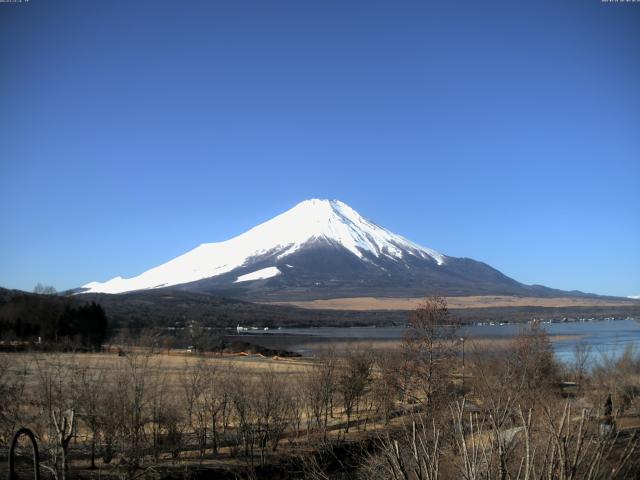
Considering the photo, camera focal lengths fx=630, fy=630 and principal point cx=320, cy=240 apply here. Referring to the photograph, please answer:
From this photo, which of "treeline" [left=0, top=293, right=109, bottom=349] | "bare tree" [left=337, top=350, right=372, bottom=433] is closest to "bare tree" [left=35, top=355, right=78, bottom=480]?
"bare tree" [left=337, top=350, right=372, bottom=433]

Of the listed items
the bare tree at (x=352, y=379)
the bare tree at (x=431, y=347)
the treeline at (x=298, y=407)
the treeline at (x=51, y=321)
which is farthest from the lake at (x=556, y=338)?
the treeline at (x=51, y=321)

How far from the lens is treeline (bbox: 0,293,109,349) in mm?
74062

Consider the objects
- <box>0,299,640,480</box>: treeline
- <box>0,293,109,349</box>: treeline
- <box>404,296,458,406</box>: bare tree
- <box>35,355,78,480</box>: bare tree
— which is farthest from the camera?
<box>0,293,109,349</box>: treeline

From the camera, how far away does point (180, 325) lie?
449 ft

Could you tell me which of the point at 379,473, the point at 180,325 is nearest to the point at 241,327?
the point at 180,325

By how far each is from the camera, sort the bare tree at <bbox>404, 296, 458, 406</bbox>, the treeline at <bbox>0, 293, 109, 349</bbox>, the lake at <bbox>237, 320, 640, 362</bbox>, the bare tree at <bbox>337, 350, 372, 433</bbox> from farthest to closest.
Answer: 1. the treeline at <bbox>0, 293, 109, 349</bbox>
2. the lake at <bbox>237, 320, 640, 362</bbox>
3. the bare tree at <bbox>337, 350, 372, 433</bbox>
4. the bare tree at <bbox>404, 296, 458, 406</bbox>

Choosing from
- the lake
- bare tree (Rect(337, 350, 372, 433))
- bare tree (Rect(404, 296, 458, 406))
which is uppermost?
bare tree (Rect(404, 296, 458, 406))

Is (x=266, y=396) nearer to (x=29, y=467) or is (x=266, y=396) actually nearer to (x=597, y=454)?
(x=29, y=467)

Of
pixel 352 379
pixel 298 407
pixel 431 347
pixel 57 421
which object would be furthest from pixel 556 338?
pixel 57 421

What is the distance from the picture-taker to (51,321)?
76.9 m

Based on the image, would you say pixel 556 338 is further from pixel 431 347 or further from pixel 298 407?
pixel 298 407

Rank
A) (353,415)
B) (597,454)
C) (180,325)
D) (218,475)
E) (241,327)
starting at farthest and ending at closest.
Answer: (241,327)
(180,325)
(353,415)
(218,475)
(597,454)

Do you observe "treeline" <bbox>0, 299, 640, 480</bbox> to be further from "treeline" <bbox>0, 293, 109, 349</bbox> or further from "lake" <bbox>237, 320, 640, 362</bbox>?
"treeline" <bbox>0, 293, 109, 349</bbox>

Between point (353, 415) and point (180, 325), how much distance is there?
108m
